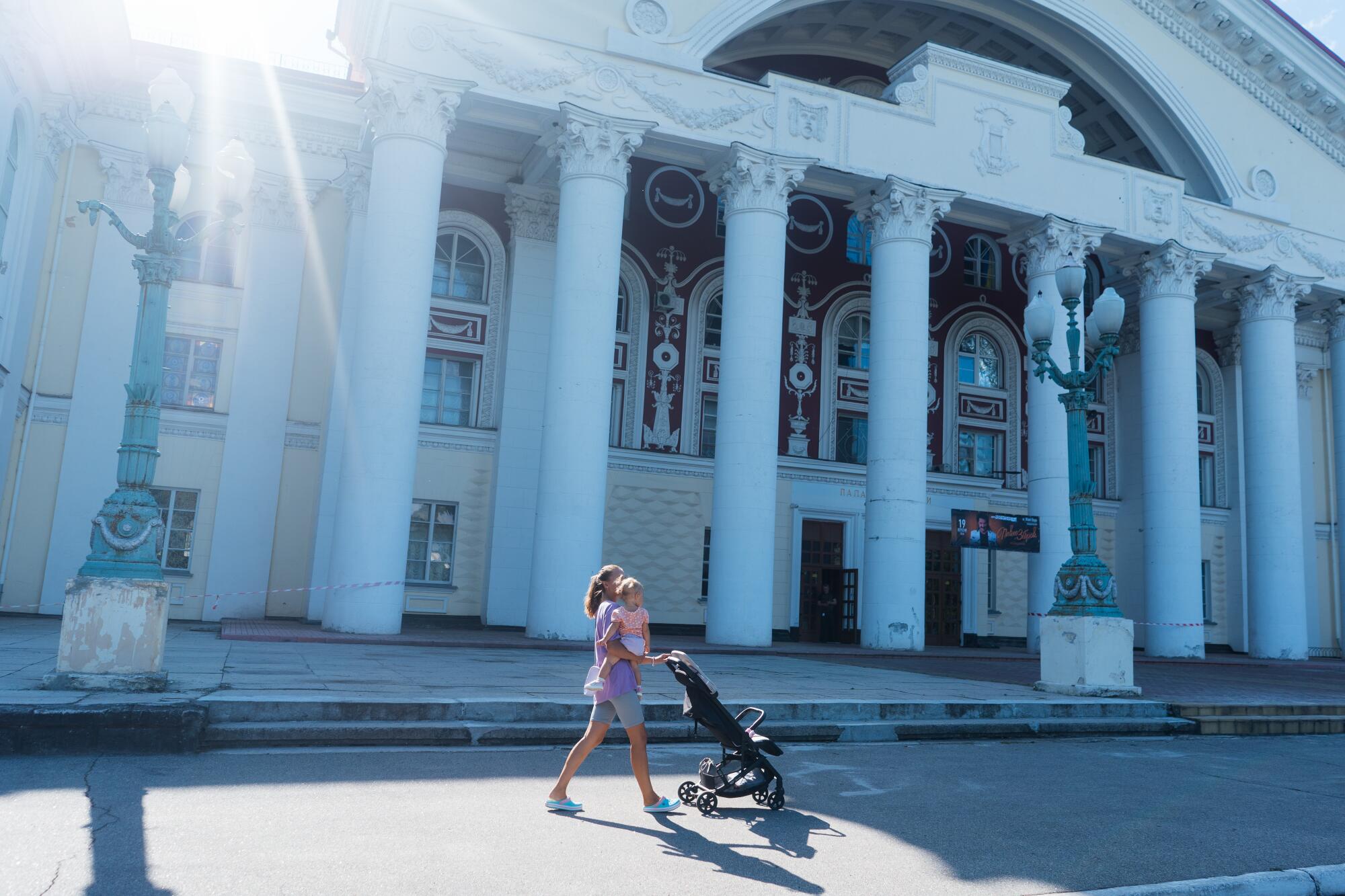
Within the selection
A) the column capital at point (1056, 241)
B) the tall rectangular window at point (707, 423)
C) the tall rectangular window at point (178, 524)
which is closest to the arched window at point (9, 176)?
the tall rectangular window at point (178, 524)

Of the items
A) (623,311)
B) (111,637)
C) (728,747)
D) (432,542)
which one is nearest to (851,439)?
(623,311)

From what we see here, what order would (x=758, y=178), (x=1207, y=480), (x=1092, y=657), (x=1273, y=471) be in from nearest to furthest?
(x=1092, y=657) < (x=758, y=178) < (x=1273, y=471) < (x=1207, y=480)

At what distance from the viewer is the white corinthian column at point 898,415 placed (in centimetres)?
2188

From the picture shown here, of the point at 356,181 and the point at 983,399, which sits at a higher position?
the point at 356,181

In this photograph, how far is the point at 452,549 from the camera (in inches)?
941

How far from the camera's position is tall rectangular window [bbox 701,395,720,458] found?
87.8 feet

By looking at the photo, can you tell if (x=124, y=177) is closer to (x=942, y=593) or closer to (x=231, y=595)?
(x=231, y=595)

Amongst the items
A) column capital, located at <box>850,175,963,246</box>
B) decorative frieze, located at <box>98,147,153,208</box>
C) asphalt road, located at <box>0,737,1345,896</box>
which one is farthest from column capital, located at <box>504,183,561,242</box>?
asphalt road, located at <box>0,737,1345,896</box>

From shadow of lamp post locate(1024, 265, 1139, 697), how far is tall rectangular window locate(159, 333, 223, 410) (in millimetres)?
17186

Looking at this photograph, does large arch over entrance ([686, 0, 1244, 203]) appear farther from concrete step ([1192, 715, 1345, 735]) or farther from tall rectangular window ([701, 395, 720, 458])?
concrete step ([1192, 715, 1345, 735])

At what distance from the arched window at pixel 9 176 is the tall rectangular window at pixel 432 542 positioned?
9681 mm

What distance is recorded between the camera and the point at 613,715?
668cm

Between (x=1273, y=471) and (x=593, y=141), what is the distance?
19.5 metres

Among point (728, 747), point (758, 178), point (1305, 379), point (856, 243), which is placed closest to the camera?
point (728, 747)
